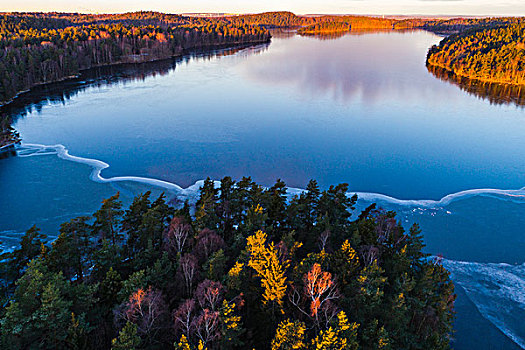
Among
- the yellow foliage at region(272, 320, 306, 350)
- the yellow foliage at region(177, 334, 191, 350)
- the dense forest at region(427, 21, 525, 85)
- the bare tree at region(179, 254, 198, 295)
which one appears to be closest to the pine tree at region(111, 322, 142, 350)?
the yellow foliage at region(177, 334, 191, 350)

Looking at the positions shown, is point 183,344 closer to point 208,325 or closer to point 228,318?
point 208,325

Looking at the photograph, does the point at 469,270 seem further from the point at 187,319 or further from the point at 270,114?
the point at 270,114

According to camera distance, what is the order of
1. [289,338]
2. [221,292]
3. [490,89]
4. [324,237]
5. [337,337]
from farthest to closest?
[490,89] → [324,237] → [221,292] → [337,337] → [289,338]

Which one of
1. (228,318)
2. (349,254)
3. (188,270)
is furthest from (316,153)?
(228,318)

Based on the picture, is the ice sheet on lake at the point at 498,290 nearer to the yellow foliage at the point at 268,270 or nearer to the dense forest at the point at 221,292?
the dense forest at the point at 221,292

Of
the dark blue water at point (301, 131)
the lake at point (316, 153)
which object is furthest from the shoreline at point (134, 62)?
the dark blue water at point (301, 131)

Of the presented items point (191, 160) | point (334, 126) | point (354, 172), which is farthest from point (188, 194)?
point (334, 126)
